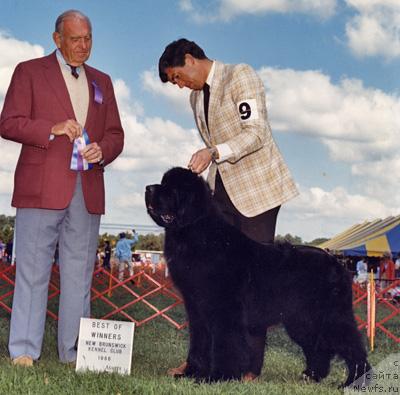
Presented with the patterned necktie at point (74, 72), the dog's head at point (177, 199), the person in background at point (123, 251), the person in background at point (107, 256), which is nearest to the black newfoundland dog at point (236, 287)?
the dog's head at point (177, 199)

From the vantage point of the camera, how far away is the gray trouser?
4.00 meters

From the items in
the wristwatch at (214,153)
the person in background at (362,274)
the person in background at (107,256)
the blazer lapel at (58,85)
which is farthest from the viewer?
the person in background at (107,256)

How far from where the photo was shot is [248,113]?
3.78 m

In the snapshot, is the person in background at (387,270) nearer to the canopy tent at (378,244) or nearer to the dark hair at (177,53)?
the canopy tent at (378,244)

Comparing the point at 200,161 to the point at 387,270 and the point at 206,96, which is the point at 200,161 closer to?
the point at 206,96

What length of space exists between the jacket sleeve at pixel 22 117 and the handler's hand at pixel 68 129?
0.14ft

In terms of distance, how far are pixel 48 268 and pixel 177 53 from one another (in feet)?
5.45

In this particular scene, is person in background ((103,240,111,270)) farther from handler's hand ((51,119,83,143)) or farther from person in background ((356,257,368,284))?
handler's hand ((51,119,83,143))

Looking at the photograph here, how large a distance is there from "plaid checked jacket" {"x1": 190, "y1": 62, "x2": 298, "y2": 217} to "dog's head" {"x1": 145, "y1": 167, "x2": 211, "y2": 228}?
435 mm

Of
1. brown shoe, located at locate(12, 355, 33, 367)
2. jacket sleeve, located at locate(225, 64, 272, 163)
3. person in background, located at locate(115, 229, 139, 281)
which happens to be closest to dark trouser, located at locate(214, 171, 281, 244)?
jacket sleeve, located at locate(225, 64, 272, 163)

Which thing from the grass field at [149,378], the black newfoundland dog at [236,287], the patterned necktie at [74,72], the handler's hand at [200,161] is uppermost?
the patterned necktie at [74,72]

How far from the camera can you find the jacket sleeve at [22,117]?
3791 millimetres

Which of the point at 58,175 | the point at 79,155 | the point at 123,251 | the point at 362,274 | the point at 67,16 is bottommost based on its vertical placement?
the point at 362,274

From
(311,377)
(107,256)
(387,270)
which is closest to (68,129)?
(311,377)
